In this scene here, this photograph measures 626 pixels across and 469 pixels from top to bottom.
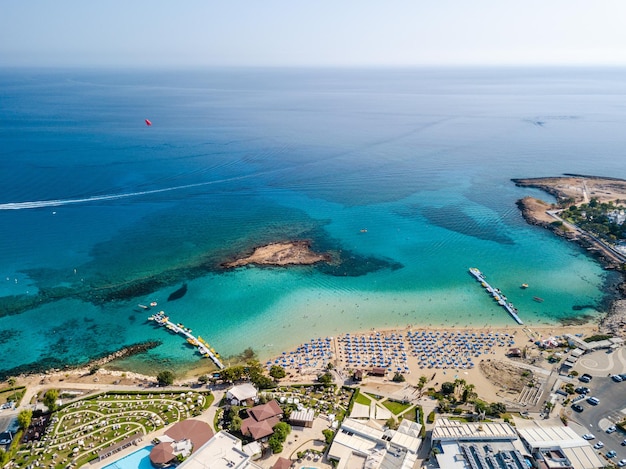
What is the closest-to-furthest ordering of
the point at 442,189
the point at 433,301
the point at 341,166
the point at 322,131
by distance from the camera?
the point at 433,301 < the point at 442,189 < the point at 341,166 < the point at 322,131

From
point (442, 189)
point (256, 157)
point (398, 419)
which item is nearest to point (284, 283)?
point (398, 419)

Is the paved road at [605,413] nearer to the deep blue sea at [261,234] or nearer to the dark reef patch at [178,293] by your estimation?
the deep blue sea at [261,234]

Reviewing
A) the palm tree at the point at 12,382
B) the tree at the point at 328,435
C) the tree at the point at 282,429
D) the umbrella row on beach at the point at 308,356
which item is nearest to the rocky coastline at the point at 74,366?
the palm tree at the point at 12,382

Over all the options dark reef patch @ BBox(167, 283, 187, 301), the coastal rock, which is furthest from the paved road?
dark reef patch @ BBox(167, 283, 187, 301)

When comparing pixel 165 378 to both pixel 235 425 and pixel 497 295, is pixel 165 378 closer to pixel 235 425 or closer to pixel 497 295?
pixel 235 425

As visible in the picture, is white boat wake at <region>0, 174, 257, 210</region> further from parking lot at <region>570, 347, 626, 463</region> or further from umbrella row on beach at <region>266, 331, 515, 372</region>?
parking lot at <region>570, 347, 626, 463</region>

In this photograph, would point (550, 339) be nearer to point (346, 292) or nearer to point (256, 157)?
point (346, 292)
